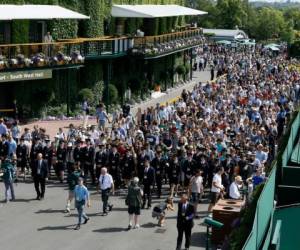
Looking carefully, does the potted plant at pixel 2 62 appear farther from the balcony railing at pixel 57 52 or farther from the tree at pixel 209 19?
the tree at pixel 209 19

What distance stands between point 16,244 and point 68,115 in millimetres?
18784

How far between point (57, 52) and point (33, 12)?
8.19 ft

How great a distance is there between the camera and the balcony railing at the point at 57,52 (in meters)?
30.2

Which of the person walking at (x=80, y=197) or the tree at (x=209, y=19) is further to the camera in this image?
the tree at (x=209, y=19)

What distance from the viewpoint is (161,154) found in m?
21.0

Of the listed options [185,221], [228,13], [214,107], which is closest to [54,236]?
[185,221]

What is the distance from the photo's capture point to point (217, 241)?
16328 mm

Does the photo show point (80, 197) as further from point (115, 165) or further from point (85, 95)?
point (85, 95)

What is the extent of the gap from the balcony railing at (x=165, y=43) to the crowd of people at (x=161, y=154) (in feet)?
32.8

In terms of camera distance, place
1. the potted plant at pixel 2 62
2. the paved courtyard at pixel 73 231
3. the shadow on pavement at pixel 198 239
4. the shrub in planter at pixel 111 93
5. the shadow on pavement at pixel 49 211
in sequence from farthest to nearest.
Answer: the shrub in planter at pixel 111 93
the potted plant at pixel 2 62
the shadow on pavement at pixel 49 211
the shadow on pavement at pixel 198 239
the paved courtyard at pixel 73 231

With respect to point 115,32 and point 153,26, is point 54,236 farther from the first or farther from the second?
point 153,26

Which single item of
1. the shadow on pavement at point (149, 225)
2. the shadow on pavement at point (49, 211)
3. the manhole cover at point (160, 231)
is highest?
the manhole cover at point (160, 231)

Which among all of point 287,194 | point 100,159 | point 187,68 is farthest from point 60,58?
point 187,68

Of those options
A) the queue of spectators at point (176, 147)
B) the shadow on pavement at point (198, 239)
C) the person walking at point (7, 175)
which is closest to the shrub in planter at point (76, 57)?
the queue of spectators at point (176, 147)
